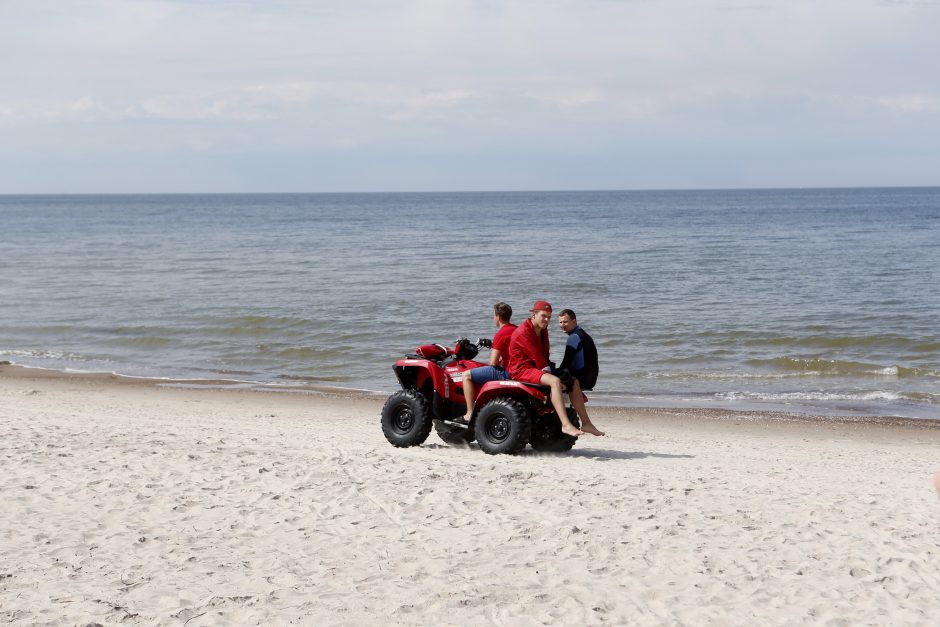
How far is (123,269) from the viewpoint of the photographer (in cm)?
3916

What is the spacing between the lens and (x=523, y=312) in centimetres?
2623

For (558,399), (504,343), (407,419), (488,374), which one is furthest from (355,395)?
(558,399)

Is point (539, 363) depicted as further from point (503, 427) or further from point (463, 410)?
point (463, 410)

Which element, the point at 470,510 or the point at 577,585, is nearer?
the point at 577,585

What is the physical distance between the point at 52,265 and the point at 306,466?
37.2 meters

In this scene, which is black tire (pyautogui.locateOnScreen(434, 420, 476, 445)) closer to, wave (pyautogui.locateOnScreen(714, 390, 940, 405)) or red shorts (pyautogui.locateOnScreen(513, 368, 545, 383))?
red shorts (pyautogui.locateOnScreen(513, 368, 545, 383))

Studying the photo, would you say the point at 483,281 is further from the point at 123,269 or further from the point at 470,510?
the point at 470,510

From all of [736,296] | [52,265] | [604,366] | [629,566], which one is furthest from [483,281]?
[629,566]

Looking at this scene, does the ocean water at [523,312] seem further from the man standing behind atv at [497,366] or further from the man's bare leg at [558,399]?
the man's bare leg at [558,399]

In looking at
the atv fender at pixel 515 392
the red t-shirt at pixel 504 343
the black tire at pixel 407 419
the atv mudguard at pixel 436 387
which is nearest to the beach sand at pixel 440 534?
the black tire at pixel 407 419

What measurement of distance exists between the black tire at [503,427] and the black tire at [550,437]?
29cm

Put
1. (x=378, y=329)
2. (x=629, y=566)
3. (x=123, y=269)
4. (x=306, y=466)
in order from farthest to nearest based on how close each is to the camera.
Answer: (x=123, y=269) < (x=378, y=329) < (x=306, y=466) < (x=629, y=566)

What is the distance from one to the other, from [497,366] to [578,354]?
809mm

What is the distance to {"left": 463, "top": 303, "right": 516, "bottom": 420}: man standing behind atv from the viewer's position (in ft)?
31.4
